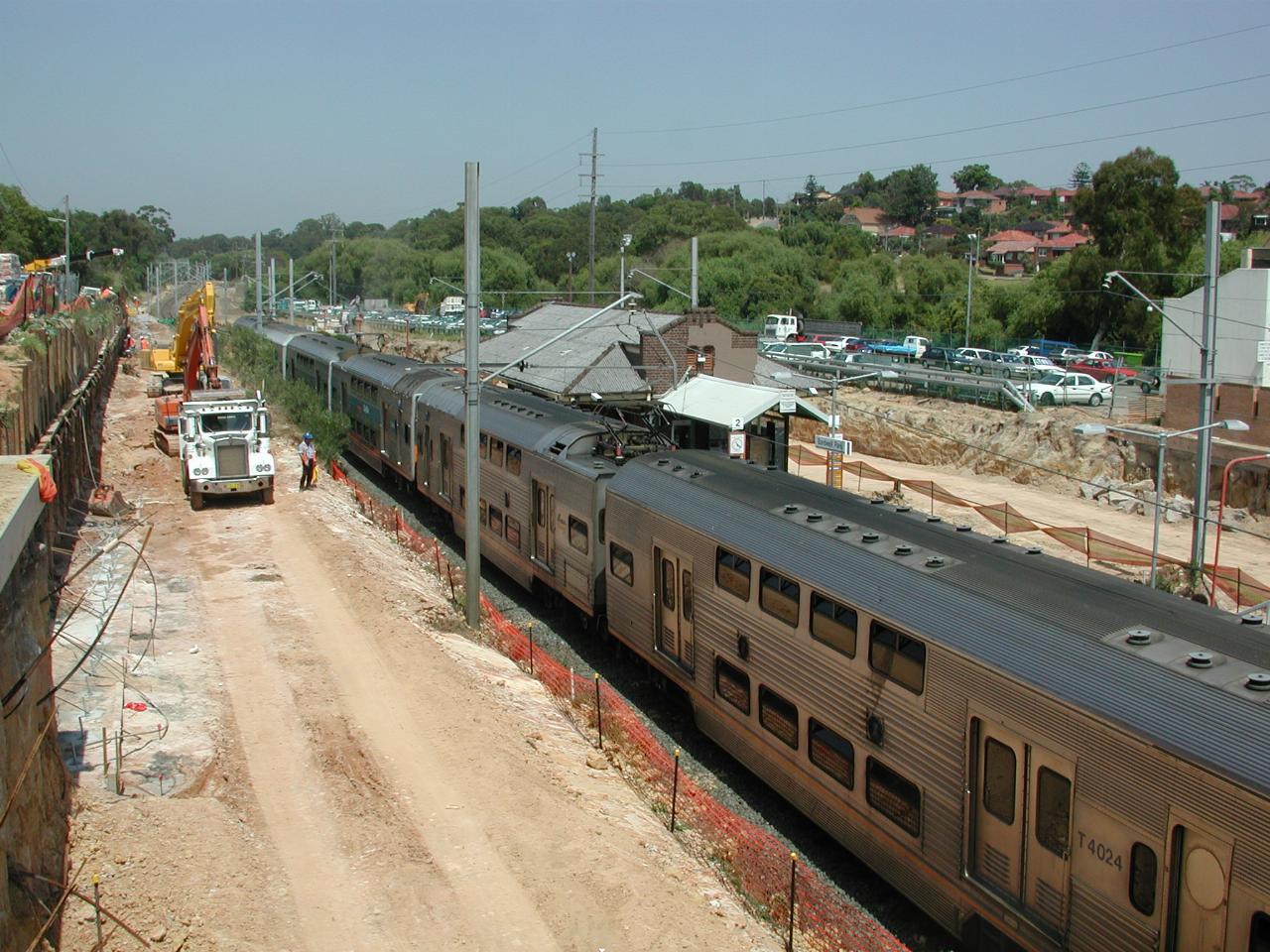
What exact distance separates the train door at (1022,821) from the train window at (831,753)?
1.89m

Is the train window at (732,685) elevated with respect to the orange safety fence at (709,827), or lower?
elevated

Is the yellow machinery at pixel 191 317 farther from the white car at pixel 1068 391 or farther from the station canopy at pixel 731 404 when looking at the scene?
the white car at pixel 1068 391

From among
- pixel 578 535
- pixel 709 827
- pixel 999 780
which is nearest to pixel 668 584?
pixel 709 827

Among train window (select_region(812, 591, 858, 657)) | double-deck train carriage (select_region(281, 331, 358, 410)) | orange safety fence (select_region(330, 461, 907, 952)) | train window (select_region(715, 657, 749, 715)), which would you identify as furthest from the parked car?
train window (select_region(812, 591, 858, 657))

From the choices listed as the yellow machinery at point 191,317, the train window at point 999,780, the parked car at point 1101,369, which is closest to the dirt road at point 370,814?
the train window at point 999,780

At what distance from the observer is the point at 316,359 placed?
1769 inches

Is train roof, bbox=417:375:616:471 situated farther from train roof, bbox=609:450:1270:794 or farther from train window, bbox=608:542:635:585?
train roof, bbox=609:450:1270:794

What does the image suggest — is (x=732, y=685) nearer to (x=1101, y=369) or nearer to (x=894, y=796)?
(x=894, y=796)

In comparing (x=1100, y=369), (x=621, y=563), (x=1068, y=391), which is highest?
(x=1100, y=369)

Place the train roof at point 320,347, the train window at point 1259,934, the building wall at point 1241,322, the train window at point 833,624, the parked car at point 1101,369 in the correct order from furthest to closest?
1. the parked car at point 1101,369
2. the train roof at point 320,347
3. the building wall at point 1241,322
4. the train window at point 833,624
5. the train window at point 1259,934

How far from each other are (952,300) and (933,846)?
68.6 metres

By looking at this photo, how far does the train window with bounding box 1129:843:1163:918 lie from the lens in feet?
26.2

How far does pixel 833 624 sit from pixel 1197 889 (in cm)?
452

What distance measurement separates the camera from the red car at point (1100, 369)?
5188 cm
